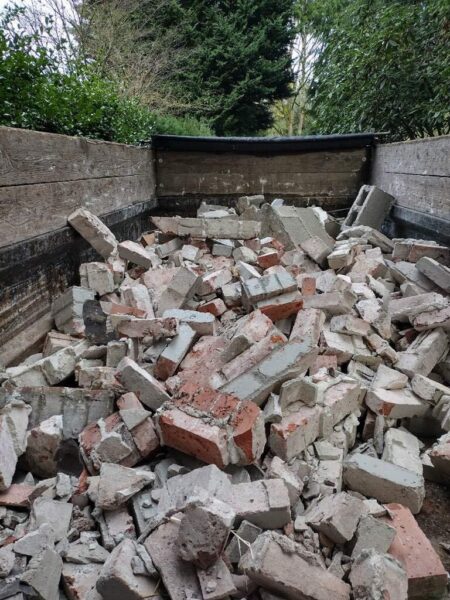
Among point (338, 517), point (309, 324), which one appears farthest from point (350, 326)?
point (338, 517)

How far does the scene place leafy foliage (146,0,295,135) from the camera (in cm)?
1337

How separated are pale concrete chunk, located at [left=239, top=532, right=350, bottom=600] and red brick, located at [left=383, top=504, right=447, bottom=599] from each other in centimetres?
35

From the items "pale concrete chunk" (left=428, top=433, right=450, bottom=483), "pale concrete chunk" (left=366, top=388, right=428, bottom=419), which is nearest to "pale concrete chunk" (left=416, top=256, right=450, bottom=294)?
"pale concrete chunk" (left=366, top=388, right=428, bottom=419)

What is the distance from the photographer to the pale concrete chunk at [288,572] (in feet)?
4.89

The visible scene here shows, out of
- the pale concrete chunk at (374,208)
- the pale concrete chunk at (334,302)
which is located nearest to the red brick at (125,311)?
the pale concrete chunk at (334,302)

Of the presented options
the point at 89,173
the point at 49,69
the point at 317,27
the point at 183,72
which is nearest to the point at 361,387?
the point at 89,173

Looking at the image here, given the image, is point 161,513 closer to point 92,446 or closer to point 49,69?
point 92,446

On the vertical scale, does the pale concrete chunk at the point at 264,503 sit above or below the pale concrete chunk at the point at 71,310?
below

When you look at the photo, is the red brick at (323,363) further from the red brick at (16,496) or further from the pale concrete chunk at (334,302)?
the red brick at (16,496)

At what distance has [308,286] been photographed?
147 inches

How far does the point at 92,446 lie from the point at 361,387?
1.73 m

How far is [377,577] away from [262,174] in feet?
20.6

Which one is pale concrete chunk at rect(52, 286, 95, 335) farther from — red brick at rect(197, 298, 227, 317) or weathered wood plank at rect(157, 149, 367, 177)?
weathered wood plank at rect(157, 149, 367, 177)

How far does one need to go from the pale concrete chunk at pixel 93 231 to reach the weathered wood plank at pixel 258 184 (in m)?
3.19
